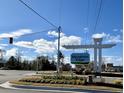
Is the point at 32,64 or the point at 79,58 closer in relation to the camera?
the point at 79,58

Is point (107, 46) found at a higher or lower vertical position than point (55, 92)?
higher

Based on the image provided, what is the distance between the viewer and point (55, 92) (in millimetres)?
22438

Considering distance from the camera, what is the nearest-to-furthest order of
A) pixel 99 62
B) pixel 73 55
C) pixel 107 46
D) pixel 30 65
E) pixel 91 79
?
1. pixel 91 79
2. pixel 73 55
3. pixel 107 46
4. pixel 99 62
5. pixel 30 65

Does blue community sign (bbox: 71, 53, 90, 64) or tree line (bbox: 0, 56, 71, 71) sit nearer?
blue community sign (bbox: 71, 53, 90, 64)

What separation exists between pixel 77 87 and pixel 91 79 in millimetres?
3998

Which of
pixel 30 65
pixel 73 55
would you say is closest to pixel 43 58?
pixel 30 65

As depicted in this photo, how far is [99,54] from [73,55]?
42.4ft

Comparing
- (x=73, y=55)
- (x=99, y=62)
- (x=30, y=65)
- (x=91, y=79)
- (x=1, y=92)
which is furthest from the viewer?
(x=30, y=65)

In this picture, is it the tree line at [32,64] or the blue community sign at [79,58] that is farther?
the tree line at [32,64]

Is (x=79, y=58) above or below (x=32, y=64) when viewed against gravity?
below

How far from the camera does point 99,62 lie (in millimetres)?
46875

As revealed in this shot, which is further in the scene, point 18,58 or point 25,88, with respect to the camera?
point 18,58

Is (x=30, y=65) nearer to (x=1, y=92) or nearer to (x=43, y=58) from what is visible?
(x=43, y=58)

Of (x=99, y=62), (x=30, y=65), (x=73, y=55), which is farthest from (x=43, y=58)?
(x=73, y=55)
